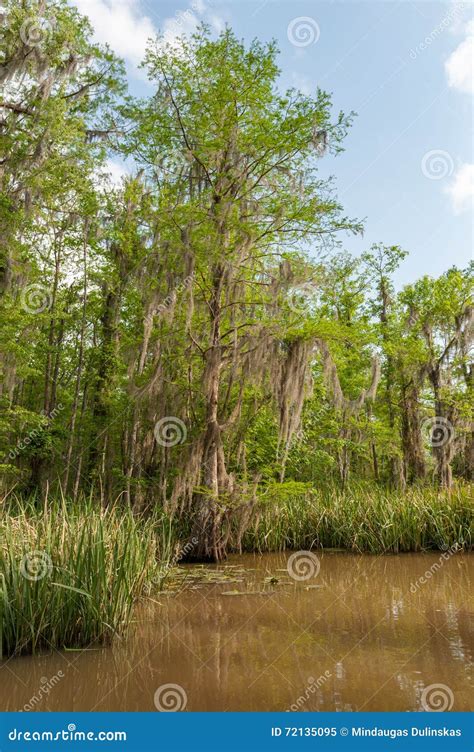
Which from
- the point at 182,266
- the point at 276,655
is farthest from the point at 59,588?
the point at 182,266

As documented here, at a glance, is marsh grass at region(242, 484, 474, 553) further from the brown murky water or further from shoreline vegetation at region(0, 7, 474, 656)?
the brown murky water

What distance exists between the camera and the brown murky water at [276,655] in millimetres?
3748

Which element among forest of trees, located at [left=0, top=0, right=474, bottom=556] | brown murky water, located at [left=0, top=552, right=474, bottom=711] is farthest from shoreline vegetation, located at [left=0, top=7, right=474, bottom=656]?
brown murky water, located at [left=0, top=552, right=474, bottom=711]

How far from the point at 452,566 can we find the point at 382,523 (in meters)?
1.82

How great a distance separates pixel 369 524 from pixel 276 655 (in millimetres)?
6709

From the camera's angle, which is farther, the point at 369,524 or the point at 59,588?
the point at 369,524

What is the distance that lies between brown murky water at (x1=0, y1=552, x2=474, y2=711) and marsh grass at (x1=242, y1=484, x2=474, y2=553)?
3114mm

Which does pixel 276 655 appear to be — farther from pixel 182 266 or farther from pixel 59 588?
pixel 182 266

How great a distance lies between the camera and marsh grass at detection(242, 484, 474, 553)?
10.8 metres

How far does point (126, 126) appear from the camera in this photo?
44.6 ft

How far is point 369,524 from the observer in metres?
10.9

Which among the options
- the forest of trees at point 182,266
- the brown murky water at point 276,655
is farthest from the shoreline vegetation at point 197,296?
the brown murky water at point 276,655

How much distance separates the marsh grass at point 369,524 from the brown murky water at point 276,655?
10.2ft

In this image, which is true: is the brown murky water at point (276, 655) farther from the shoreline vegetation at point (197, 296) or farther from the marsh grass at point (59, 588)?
the shoreline vegetation at point (197, 296)
